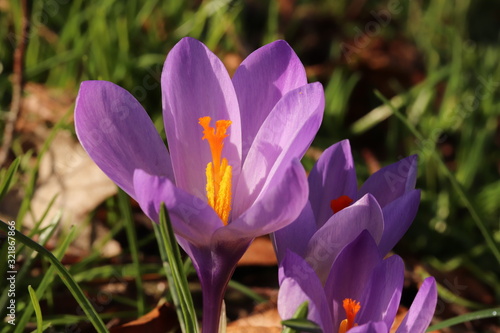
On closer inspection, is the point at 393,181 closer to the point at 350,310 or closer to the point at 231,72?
the point at 350,310

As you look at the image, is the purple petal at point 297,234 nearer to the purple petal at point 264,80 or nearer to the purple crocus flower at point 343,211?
the purple crocus flower at point 343,211

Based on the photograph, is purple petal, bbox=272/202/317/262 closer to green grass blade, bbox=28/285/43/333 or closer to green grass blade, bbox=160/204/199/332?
green grass blade, bbox=160/204/199/332

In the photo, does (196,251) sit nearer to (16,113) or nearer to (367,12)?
(16,113)

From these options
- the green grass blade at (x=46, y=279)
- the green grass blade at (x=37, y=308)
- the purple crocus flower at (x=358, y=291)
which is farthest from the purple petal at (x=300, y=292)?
the green grass blade at (x=46, y=279)

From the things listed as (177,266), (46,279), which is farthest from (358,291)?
(46,279)

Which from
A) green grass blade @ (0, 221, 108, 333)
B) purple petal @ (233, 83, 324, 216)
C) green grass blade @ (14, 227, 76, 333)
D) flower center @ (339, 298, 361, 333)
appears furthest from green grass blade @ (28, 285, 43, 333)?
flower center @ (339, 298, 361, 333)

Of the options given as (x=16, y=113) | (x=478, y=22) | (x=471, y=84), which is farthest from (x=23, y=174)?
(x=478, y=22)
